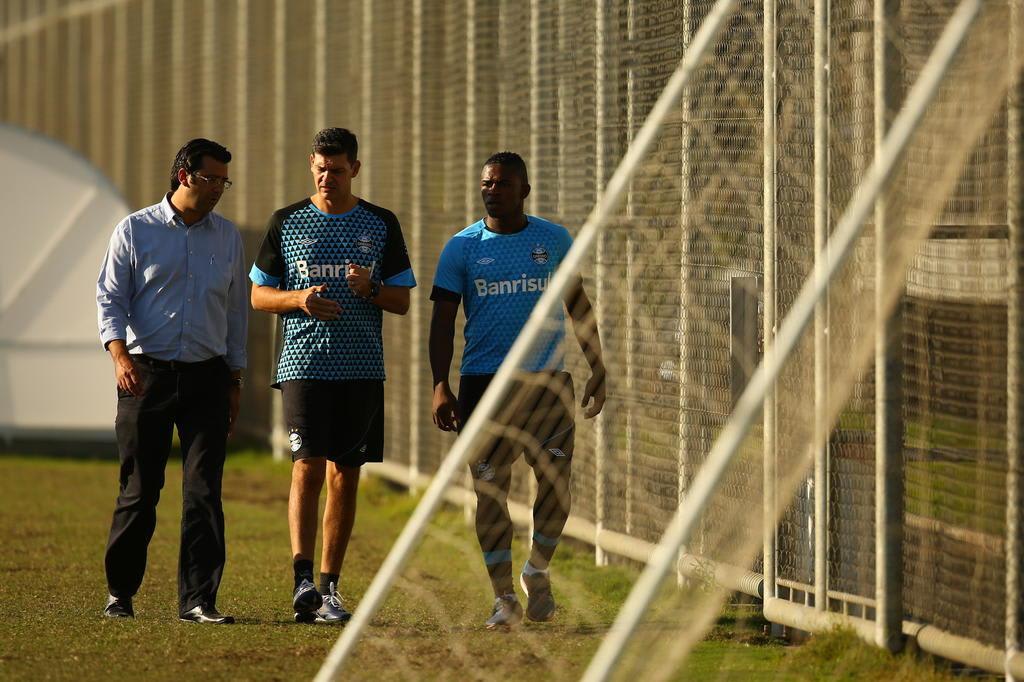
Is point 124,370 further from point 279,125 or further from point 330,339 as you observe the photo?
point 279,125

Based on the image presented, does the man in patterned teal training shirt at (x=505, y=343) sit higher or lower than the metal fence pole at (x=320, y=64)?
lower

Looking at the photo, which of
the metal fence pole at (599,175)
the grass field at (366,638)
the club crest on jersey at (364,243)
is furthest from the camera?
the metal fence pole at (599,175)

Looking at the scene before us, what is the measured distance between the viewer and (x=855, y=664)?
6.25 metres

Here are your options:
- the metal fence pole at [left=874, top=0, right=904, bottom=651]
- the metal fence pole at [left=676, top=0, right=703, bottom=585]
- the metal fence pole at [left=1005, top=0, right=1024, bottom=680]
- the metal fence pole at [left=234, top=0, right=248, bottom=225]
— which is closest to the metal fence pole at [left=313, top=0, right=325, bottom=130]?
the metal fence pole at [left=234, top=0, right=248, bottom=225]

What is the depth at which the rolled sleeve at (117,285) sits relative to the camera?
7215 millimetres

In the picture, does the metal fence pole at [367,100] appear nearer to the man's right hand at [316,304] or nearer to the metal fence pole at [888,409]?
the man's right hand at [316,304]

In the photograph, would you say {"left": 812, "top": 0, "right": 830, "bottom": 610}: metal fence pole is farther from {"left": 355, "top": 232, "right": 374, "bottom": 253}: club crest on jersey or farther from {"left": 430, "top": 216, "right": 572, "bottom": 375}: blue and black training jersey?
{"left": 355, "top": 232, "right": 374, "bottom": 253}: club crest on jersey

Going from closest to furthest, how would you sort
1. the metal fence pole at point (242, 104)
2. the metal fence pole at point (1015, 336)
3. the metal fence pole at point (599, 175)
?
the metal fence pole at point (1015, 336)
the metal fence pole at point (599, 175)
the metal fence pole at point (242, 104)

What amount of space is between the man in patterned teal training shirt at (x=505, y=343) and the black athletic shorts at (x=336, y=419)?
378 millimetres

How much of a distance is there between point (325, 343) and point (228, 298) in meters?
0.53

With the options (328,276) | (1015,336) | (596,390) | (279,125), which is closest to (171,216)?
(328,276)

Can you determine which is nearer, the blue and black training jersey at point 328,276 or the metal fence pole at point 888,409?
the metal fence pole at point 888,409

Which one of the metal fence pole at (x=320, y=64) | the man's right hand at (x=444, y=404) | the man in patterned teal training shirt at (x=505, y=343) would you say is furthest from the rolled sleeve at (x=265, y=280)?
the metal fence pole at (x=320, y=64)

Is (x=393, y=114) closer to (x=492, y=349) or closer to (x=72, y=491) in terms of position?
(x=72, y=491)
